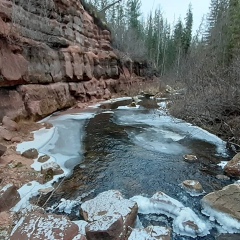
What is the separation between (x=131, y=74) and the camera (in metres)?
24.2

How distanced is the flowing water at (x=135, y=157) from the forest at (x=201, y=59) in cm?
70

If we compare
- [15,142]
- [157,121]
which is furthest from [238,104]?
[15,142]

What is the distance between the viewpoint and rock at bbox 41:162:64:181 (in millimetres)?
4370

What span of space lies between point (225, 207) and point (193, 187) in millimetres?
766

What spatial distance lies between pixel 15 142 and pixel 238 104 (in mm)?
6261

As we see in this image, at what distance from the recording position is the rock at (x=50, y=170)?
4370 mm

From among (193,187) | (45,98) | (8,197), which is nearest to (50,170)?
(8,197)

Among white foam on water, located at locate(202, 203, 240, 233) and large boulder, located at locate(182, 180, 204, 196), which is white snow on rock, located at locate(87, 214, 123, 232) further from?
large boulder, located at locate(182, 180, 204, 196)

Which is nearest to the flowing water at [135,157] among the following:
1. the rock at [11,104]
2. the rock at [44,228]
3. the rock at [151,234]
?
the rock at [151,234]

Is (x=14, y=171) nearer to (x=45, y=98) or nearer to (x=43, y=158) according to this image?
(x=43, y=158)

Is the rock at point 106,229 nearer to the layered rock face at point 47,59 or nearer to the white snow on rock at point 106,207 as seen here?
the white snow on rock at point 106,207

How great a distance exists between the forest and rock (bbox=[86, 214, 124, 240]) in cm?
467

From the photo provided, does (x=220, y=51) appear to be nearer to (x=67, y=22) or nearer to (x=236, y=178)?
(x=67, y=22)

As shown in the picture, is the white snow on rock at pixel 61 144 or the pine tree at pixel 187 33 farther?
the pine tree at pixel 187 33
